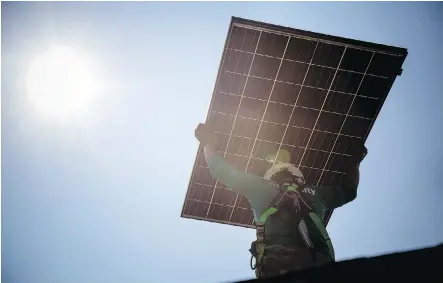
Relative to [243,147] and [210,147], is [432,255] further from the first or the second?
[243,147]

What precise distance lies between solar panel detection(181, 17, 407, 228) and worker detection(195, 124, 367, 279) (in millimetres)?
1254

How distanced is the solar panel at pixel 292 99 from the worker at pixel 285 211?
49.4 inches

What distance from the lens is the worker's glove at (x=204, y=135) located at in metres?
5.82

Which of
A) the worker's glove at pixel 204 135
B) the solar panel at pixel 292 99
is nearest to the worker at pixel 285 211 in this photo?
the worker's glove at pixel 204 135

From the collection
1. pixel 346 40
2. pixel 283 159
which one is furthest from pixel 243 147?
pixel 346 40

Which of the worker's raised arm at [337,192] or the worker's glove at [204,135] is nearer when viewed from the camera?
the worker's raised arm at [337,192]

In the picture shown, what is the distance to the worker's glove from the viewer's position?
5819 mm

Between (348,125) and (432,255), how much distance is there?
5.93 m

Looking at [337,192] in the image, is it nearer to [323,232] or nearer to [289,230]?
[323,232]

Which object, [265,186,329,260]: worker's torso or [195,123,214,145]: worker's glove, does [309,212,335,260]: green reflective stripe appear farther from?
[195,123,214,145]: worker's glove

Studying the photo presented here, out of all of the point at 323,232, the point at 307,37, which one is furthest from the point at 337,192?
the point at 307,37

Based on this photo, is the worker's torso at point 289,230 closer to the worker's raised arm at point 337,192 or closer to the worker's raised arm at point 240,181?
the worker's raised arm at point 240,181

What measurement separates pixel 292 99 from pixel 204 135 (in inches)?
90.9

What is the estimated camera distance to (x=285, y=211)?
178 inches
